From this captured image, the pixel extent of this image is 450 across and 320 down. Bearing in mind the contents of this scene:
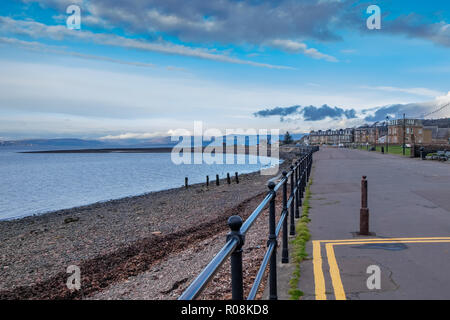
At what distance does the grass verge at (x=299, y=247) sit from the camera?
178 inches

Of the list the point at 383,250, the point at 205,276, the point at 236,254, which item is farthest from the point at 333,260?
the point at 205,276

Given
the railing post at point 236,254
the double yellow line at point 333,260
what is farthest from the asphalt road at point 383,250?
the railing post at point 236,254

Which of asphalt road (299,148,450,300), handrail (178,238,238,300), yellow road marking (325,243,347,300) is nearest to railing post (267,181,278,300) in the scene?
asphalt road (299,148,450,300)

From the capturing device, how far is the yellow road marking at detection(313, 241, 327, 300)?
4.42m

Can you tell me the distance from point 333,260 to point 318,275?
774mm

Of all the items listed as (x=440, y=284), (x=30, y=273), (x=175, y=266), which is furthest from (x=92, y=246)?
(x=440, y=284)

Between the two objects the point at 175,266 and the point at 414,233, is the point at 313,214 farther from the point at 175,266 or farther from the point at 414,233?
the point at 175,266

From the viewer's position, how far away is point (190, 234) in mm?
13695

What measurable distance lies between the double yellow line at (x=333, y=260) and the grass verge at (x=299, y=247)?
0.21m

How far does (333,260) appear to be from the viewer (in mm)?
5742

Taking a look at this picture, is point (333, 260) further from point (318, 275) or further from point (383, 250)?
point (383, 250)

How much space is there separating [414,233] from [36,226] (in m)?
20.2

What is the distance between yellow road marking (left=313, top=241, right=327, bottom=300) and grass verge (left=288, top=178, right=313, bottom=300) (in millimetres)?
189

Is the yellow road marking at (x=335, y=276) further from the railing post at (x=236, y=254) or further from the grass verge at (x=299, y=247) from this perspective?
the railing post at (x=236, y=254)
